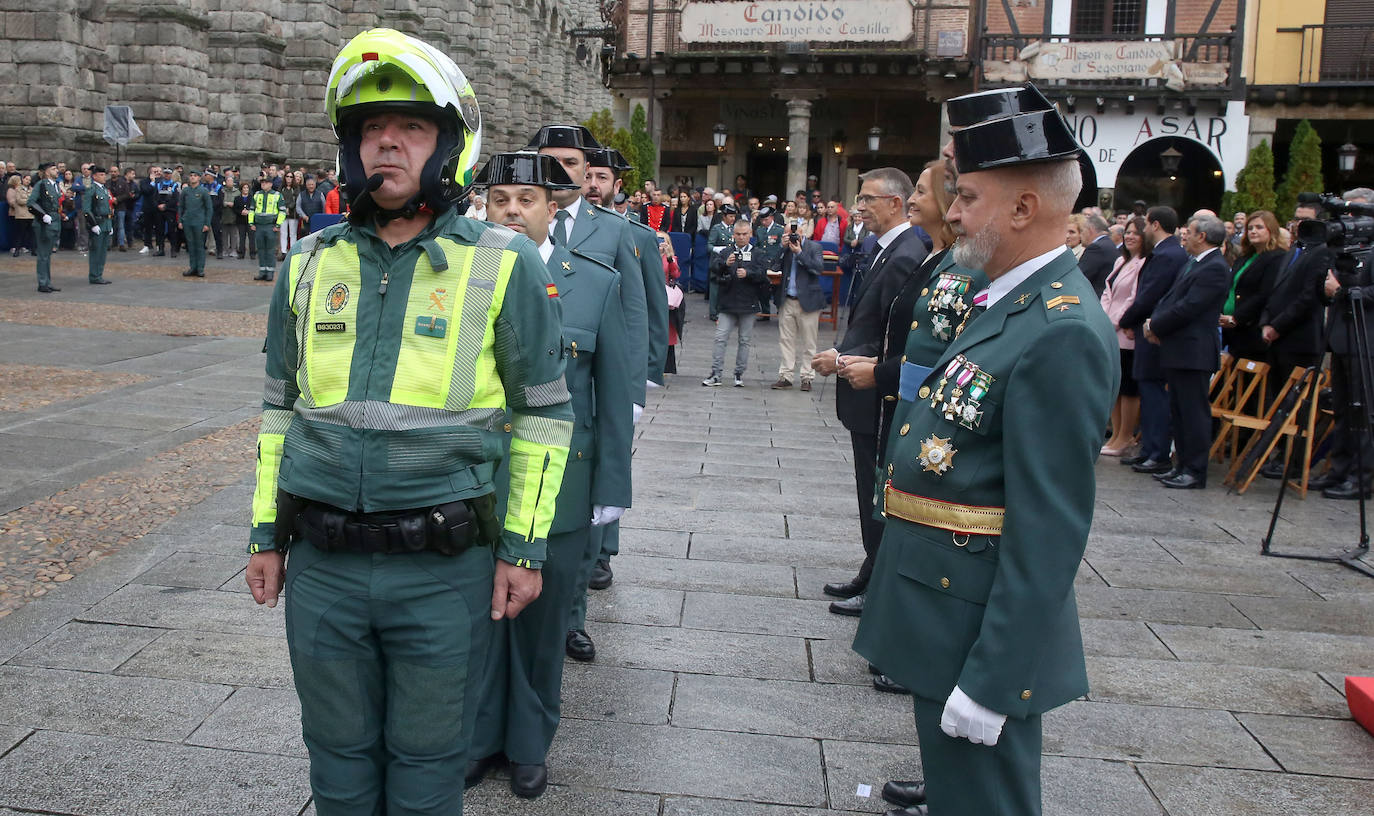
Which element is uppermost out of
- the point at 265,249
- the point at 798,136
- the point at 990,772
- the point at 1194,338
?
the point at 798,136

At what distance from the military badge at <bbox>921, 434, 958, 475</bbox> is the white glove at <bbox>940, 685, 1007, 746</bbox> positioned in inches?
17.6

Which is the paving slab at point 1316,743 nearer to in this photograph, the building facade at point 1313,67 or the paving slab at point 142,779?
the paving slab at point 142,779

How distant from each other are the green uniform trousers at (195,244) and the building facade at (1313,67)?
21.3m

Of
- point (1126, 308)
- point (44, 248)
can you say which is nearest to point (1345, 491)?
point (1126, 308)

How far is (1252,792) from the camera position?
3.56 metres

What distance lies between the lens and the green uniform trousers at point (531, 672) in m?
3.45

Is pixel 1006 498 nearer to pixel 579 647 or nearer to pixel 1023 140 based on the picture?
pixel 1023 140

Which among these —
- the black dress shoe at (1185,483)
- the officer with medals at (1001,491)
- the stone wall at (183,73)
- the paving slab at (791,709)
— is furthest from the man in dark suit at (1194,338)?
the stone wall at (183,73)

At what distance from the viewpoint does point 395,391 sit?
2.33 meters

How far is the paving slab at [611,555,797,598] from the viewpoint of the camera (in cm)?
537

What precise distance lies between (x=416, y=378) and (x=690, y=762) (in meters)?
1.84

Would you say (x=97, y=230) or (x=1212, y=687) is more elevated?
(x=97, y=230)

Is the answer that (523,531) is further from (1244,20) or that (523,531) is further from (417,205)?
(1244,20)

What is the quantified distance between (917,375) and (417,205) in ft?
6.50
